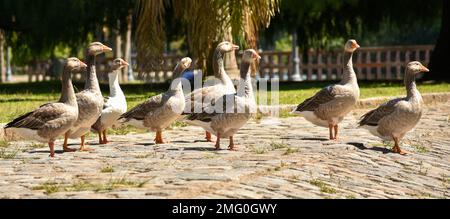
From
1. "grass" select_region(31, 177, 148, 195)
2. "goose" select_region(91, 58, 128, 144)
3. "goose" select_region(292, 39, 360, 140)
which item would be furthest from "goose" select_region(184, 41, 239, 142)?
"grass" select_region(31, 177, 148, 195)

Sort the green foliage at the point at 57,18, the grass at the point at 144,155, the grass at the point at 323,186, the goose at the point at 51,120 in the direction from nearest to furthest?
the grass at the point at 323,186, the goose at the point at 51,120, the grass at the point at 144,155, the green foliage at the point at 57,18

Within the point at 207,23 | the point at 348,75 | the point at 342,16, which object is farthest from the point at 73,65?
the point at 342,16

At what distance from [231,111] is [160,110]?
3.98 feet

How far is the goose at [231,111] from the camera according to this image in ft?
35.2

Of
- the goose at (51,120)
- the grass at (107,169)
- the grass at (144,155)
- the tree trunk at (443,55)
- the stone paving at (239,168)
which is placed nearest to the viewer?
the stone paving at (239,168)

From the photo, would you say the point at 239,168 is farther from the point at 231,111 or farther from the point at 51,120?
the point at 51,120

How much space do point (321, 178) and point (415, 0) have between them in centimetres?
2083

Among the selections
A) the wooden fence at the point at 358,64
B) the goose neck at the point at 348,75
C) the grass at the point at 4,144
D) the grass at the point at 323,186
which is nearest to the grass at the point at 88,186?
the grass at the point at 323,186

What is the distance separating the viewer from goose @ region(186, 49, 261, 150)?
10742 mm

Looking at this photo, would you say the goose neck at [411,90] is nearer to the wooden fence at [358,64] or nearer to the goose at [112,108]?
the goose at [112,108]

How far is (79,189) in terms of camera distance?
8141 millimetres

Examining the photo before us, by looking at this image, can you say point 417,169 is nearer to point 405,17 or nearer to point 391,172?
point 391,172

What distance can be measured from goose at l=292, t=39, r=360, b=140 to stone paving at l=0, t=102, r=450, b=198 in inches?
12.8

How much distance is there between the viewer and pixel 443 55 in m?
28.2
